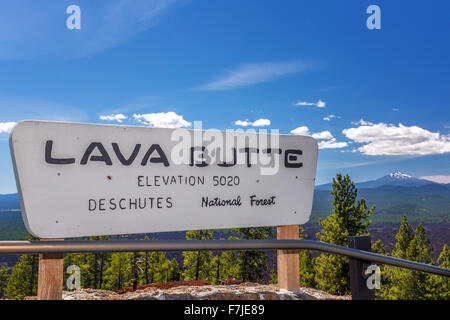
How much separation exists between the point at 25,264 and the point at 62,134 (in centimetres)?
3795

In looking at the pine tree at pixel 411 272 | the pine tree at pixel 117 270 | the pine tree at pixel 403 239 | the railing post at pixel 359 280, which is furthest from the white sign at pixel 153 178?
the pine tree at pixel 403 239

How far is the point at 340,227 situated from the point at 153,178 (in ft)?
92.4

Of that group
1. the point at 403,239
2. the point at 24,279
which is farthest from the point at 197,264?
the point at 403,239

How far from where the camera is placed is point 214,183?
4074mm

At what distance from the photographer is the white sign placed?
11.2ft

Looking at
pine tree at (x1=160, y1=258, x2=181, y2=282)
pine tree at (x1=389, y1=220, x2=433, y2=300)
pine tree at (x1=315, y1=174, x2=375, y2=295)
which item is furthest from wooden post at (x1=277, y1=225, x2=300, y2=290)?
pine tree at (x1=389, y1=220, x2=433, y2=300)

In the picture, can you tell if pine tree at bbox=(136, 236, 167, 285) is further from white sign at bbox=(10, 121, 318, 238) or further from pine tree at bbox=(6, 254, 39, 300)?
white sign at bbox=(10, 121, 318, 238)

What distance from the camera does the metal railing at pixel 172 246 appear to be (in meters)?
2.30

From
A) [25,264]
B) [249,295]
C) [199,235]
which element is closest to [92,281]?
[25,264]

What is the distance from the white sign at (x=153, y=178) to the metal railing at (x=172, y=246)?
117 cm

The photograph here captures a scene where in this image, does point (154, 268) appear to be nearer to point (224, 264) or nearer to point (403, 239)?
point (224, 264)

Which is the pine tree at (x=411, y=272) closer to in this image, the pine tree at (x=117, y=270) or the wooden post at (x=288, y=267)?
the pine tree at (x=117, y=270)

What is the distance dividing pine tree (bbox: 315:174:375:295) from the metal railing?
87.0 ft

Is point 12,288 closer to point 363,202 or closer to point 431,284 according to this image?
point 363,202
